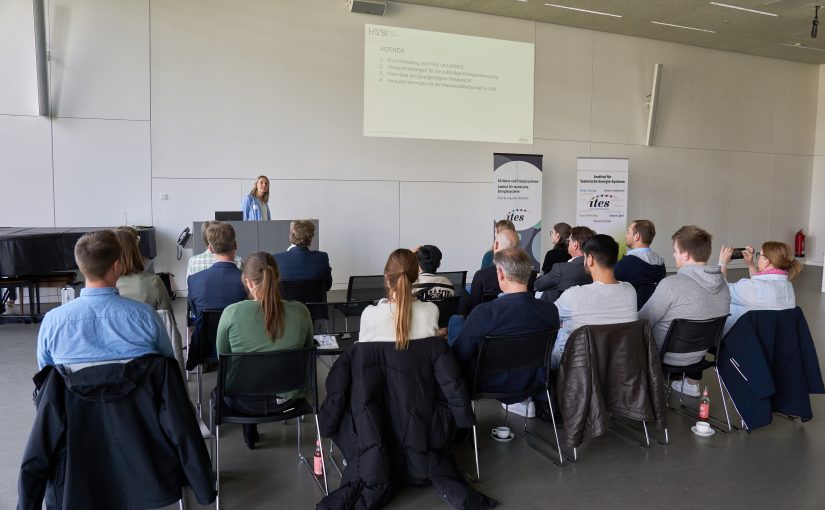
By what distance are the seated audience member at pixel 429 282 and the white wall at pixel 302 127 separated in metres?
4.51

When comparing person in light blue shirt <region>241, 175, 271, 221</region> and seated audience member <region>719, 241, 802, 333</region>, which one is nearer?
seated audience member <region>719, 241, 802, 333</region>

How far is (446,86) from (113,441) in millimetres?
7639

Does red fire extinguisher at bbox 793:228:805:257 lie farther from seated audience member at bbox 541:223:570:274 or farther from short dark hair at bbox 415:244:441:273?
short dark hair at bbox 415:244:441:273

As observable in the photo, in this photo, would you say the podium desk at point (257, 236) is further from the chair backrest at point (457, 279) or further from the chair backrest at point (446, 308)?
the chair backrest at point (446, 308)

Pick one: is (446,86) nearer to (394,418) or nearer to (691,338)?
(691,338)

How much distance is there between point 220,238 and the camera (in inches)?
144

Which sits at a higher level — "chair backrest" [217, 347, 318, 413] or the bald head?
the bald head

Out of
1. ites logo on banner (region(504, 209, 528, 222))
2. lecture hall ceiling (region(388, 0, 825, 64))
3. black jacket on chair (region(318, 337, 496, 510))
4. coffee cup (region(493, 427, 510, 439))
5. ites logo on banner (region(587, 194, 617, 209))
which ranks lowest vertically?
coffee cup (region(493, 427, 510, 439))

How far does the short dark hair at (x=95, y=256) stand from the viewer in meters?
2.21

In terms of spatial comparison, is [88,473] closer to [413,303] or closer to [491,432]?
[413,303]

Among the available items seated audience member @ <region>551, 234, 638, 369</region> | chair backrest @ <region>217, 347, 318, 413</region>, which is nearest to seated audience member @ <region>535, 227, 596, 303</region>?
seated audience member @ <region>551, 234, 638, 369</region>

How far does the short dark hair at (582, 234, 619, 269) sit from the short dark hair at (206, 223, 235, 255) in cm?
216

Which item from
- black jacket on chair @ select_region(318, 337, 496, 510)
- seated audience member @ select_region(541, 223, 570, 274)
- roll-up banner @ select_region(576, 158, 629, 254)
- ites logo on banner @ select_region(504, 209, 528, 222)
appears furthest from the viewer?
roll-up banner @ select_region(576, 158, 629, 254)

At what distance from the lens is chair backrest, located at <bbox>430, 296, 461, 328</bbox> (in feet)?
12.7
